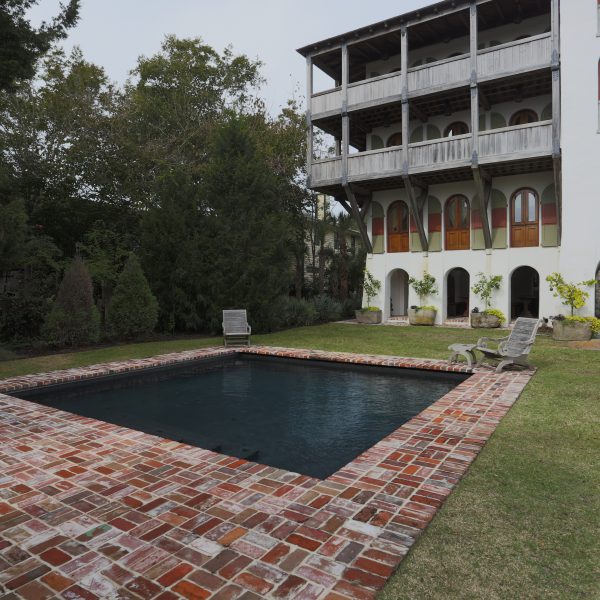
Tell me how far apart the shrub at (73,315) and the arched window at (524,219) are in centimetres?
1431

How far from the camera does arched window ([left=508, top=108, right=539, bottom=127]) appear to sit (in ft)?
53.9

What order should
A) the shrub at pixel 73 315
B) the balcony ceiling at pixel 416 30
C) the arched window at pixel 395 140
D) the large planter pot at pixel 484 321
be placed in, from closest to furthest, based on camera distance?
the shrub at pixel 73 315, the balcony ceiling at pixel 416 30, the large planter pot at pixel 484 321, the arched window at pixel 395 140

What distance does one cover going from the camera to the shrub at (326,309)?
64.1 ft

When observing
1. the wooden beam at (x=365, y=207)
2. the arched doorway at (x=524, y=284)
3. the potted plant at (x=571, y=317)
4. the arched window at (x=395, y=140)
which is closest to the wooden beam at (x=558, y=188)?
the potted plant at (x=571, y=317)

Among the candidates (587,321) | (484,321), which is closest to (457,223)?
(484,321)

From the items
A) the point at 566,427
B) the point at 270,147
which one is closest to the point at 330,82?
the point at 270,147

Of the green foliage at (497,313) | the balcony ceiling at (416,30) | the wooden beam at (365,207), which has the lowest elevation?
the green foliage at (497,313)

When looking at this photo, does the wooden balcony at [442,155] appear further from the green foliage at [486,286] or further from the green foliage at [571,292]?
the green foliage at [486,286]

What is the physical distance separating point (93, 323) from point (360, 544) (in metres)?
11.2

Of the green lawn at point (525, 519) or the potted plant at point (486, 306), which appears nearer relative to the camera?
the green lawn at point (525, 519)

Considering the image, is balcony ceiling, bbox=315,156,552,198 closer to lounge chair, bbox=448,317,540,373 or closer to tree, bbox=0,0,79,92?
lounge chair, bbox=448,317,540,373

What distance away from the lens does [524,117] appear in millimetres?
16625

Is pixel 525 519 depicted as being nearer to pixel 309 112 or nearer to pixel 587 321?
pixel 587 321

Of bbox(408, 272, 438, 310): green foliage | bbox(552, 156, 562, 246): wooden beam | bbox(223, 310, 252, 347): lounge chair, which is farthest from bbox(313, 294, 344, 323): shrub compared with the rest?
bbox(552, 156, 562, 246): wooden beam
